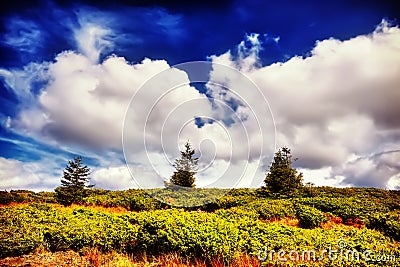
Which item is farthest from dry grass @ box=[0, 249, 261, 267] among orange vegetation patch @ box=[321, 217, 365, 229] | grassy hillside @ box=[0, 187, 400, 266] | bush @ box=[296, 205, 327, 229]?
orange vegetation patch @ box=[321, 217, 365, 229]

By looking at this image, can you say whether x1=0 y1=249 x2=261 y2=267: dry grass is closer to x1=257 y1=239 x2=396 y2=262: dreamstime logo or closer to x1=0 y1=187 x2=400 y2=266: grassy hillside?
x1=0 y1=187 x2=400 y2=266: grassy hillside

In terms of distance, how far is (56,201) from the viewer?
928 inches

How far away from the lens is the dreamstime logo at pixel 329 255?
5.69m

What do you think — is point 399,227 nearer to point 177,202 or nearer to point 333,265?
point 333,265

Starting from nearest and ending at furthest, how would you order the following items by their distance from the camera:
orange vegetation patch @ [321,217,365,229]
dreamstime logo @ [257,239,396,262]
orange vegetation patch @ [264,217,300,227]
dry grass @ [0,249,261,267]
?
dreamstime logo @ [257,239,396,262], dry grass @ [0,249,261,267], orange vegetation patch @ [321,217,365,229], orange vegetation patch @ [264,217,300,227]

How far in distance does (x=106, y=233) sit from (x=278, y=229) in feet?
16.0

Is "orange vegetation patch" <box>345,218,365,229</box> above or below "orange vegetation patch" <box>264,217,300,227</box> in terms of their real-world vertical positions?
above

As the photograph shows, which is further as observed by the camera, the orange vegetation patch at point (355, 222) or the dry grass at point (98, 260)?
the orange vegetation patch at point (355, 222)

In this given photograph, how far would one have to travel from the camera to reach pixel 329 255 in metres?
5.91

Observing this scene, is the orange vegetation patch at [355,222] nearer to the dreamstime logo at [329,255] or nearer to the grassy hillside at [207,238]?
the grassy hillside at [207,238]

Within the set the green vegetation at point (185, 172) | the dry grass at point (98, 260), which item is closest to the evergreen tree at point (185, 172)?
the green vegetation at point (185, 172)

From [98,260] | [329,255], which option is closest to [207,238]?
[329,255]

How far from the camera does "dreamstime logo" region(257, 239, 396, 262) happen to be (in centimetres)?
569

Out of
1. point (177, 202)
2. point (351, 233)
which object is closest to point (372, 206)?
point (351, 233)
